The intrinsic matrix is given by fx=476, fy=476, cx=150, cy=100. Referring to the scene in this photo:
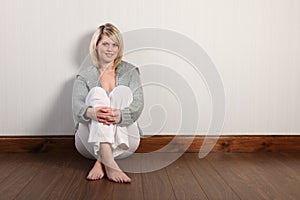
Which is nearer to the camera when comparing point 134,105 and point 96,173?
point 96,173

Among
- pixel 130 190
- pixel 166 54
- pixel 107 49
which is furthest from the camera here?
pixel 166 54

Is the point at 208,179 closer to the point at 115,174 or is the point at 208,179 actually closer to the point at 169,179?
the point at 169,179

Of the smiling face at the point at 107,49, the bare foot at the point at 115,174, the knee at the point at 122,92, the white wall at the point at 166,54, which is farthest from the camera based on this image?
the white wall at the point at 166,54

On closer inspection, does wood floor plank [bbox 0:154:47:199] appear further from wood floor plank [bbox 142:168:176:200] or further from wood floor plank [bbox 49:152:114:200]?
wood floor plank [bbox 142:168:176:200]

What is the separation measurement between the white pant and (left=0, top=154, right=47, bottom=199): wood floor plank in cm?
24

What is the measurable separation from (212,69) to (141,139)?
1.86ft

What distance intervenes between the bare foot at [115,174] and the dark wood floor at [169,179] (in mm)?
33

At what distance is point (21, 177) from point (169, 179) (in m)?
0.67

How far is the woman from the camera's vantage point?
220 centimetres

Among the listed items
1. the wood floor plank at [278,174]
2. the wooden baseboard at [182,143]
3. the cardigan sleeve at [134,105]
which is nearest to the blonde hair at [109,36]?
the cardigan sleeve at [134,105]

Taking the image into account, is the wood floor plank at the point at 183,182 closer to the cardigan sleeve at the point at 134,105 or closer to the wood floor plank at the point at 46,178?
the cardigan sleeve at the point at 134,105

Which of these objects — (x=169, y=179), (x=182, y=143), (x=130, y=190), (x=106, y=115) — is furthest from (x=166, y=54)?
(x=130, y=190)

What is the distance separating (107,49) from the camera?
8.11ft

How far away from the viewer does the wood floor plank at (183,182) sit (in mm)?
1941
